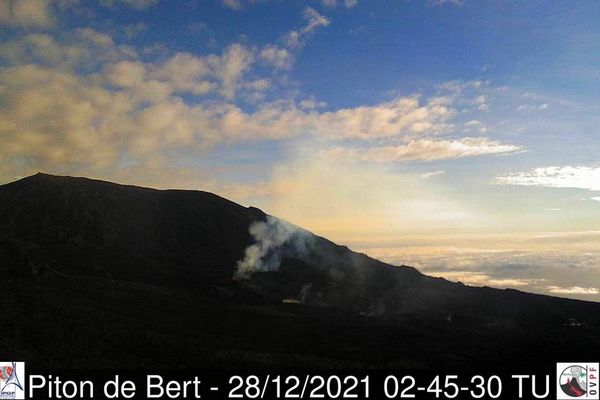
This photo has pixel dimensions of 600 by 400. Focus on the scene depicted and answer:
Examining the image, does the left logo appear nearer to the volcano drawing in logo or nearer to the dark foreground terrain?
the dark foreground terrain

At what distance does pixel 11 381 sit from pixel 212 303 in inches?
1282

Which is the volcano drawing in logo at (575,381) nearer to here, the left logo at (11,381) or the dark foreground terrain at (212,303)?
the dark foreground terrain at (212,303)

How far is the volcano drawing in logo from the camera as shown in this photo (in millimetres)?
31422

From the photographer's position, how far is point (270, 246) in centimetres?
11306

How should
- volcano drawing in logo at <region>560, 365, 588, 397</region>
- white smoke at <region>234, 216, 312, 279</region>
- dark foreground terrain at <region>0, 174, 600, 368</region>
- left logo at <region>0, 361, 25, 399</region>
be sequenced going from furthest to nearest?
white smoke at <region>234, 216, 312, 279</region>, dark foreground terrain at <region>0, 174, 600, 368</region>, volcano drawing in logo at <region>560, 365, 588, 397</region>, left logo at <region>0, 361, 25, 399</region>

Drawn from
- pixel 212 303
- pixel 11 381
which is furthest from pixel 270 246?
pixel 11 381

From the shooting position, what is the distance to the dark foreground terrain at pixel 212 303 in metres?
41.2

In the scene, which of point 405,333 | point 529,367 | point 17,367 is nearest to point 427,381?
point 529,367

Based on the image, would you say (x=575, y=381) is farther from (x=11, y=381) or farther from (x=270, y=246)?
(x=270, y=246)

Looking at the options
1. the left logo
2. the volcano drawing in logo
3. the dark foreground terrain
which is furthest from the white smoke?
the volcano drawing in logo

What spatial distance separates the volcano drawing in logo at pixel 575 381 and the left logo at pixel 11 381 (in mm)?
36651

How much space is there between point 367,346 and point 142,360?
69.5 feet

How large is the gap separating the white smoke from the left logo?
5665 centimetres

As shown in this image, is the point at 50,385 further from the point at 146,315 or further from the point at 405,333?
the point at 405,333
